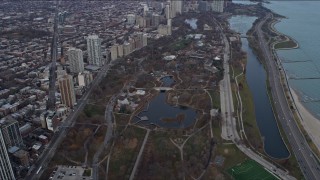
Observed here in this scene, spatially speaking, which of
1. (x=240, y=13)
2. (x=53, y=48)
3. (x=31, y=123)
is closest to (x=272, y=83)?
(x=31, y=123)

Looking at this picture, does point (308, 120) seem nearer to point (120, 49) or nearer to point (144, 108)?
point (144, 108)

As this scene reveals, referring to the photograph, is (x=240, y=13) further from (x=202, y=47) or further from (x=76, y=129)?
(x=76, y=129)

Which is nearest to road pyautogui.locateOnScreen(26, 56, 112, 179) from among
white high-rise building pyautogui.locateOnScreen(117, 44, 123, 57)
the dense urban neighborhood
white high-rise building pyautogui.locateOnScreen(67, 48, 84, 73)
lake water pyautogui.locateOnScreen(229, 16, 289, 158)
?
the dense urban neighborhood

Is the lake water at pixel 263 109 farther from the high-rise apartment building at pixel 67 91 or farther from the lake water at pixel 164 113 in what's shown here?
the high-rise apartment building at pixel 67 91

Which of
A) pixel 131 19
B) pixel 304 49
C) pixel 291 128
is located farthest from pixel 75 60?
pixel 304 49

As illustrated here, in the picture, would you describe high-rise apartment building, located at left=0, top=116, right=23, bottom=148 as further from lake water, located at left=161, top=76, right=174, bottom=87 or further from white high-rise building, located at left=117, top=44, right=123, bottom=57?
white high-rise building, located at left=117, top=44, right=123, bottom=57

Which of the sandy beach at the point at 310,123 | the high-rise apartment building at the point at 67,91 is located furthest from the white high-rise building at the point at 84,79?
the sandy beach at the point at 310,123
